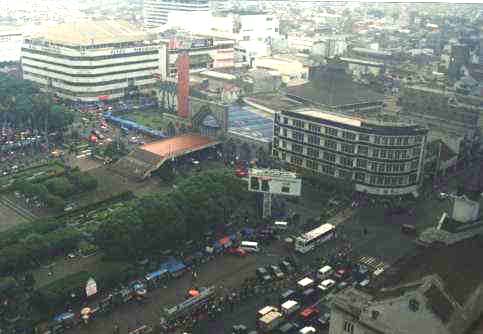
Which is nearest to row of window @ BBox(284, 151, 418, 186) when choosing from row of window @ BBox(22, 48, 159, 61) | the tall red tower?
the tall red tower

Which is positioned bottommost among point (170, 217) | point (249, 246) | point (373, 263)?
point (373, 263)

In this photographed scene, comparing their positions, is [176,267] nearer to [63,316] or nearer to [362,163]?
[63,316]

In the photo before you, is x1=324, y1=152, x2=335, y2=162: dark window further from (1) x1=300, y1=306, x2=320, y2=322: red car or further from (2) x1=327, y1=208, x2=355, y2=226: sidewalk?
(1) x1=300, y1=306, x2=320, y2=322: red car

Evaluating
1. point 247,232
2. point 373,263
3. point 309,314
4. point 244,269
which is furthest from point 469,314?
point 247,232

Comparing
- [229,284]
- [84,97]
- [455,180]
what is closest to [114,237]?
[229,284]

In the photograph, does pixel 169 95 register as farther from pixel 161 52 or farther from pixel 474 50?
pixel 474 50

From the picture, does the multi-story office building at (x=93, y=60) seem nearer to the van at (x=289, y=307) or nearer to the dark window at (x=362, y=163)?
the dark window at (x=362, y=163)
